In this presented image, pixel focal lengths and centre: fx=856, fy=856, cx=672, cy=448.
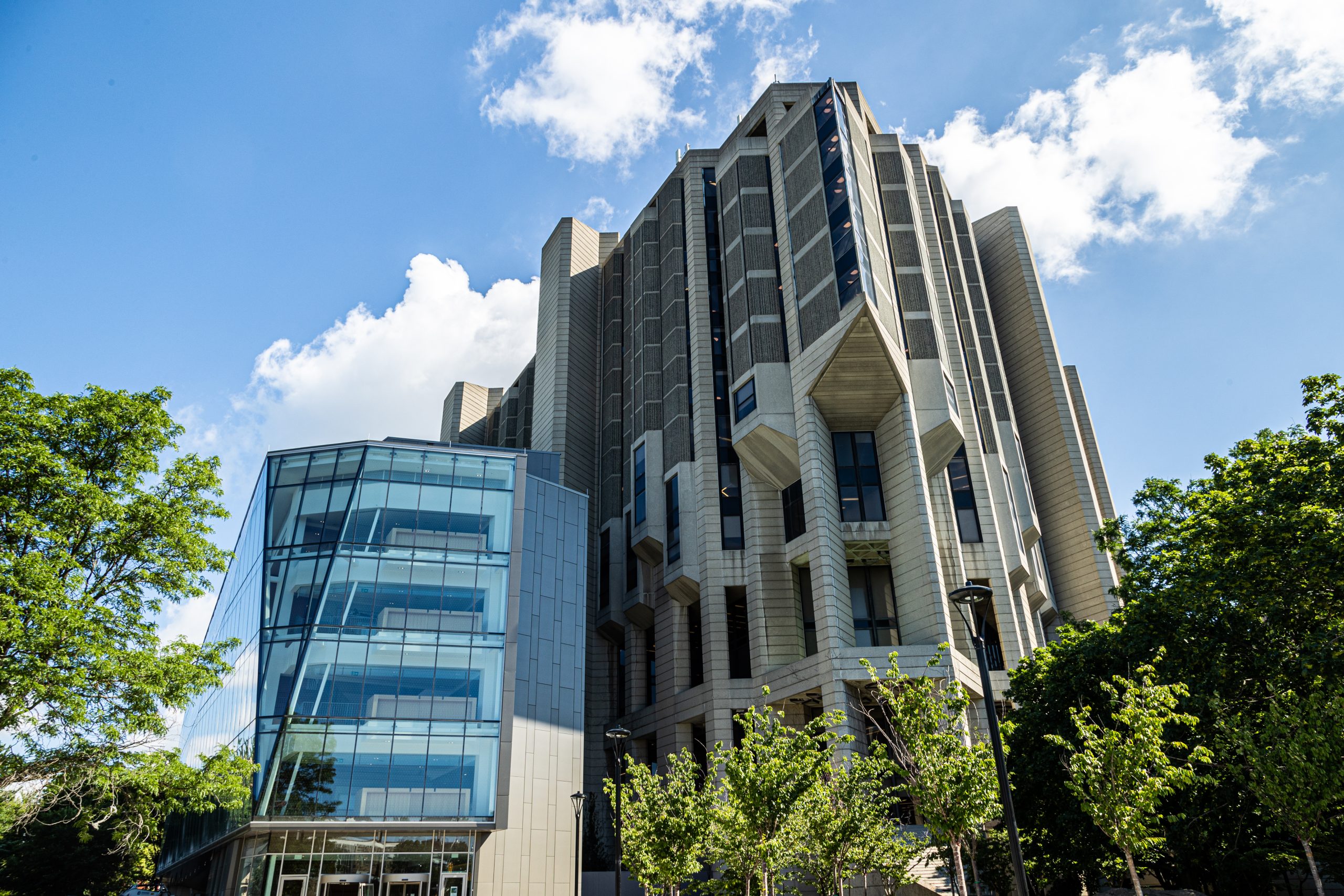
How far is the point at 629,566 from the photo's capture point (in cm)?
5744

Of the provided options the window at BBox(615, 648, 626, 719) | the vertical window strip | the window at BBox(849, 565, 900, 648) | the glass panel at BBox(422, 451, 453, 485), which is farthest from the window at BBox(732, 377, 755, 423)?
the window at BBox(615, 648, 626, 719)

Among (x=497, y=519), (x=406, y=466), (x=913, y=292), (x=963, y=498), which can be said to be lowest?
(x=497, y=519)

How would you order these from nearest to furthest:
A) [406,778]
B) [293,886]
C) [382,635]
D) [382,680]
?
[293,886] → [406,778] → [382,680] → [382,635]

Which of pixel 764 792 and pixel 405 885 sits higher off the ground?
pixel 764 792

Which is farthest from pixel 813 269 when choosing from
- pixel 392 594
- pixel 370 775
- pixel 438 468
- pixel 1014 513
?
pixel 370 775

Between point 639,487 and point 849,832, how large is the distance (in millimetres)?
34601

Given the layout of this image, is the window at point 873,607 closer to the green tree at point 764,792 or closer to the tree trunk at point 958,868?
the green tree at point 764,792

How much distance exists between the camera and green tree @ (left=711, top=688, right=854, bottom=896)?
23297 millimetres

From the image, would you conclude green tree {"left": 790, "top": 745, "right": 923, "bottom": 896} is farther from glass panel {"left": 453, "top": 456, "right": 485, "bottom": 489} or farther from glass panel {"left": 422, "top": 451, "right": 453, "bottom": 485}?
glass panel {"left": 422, "top": 451, "right": 453, "bottom": 485}

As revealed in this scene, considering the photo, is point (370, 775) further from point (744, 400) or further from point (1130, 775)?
point (744, 400)

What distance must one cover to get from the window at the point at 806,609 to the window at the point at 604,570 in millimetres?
14321

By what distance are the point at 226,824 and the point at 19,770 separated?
16882mm

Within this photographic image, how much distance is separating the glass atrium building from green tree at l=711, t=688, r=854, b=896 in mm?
10018

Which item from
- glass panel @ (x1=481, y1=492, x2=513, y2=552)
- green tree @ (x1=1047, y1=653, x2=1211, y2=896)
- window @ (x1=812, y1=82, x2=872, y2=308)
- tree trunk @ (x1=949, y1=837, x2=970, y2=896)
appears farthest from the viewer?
window @ (x1=812, y1=82, x2=872, y2=308)
